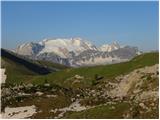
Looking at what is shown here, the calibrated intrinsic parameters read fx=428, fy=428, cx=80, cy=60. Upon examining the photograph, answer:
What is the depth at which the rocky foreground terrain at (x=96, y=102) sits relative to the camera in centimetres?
6312

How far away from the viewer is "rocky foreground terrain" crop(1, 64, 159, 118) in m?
63.1

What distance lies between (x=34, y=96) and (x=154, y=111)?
50.6 meters

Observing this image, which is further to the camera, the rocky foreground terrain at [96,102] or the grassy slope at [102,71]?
the grassy slope at [102,71]

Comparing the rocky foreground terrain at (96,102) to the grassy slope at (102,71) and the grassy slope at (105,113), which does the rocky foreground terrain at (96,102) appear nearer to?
the grassy slope at (105,113)

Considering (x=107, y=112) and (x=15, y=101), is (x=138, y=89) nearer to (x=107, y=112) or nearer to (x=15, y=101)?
(x=15, y=101)

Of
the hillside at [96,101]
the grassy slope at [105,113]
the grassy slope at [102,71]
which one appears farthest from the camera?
the grassy slope at [102,71]

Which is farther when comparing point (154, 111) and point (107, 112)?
point (107, 112)

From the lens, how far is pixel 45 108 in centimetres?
8606

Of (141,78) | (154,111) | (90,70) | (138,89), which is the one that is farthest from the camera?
(90,70)

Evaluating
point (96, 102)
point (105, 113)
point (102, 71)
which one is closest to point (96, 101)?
point (96, 102)

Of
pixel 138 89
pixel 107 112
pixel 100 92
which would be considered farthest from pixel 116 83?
pixel 107 112

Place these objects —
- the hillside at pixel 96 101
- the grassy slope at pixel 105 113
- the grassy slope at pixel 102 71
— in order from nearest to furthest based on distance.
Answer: the grassy slope at pixel 105 113 → the hillside at pixel 96 101 → the grassy slope at pixel 102 71

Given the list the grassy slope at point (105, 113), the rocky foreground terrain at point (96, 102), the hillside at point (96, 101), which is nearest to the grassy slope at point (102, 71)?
the rocky foreground terrain at point (96, 102)

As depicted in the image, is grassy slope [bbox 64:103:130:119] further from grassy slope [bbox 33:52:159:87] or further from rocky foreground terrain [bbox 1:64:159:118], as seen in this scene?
grassy slope [bbox 33:52:159:87]
